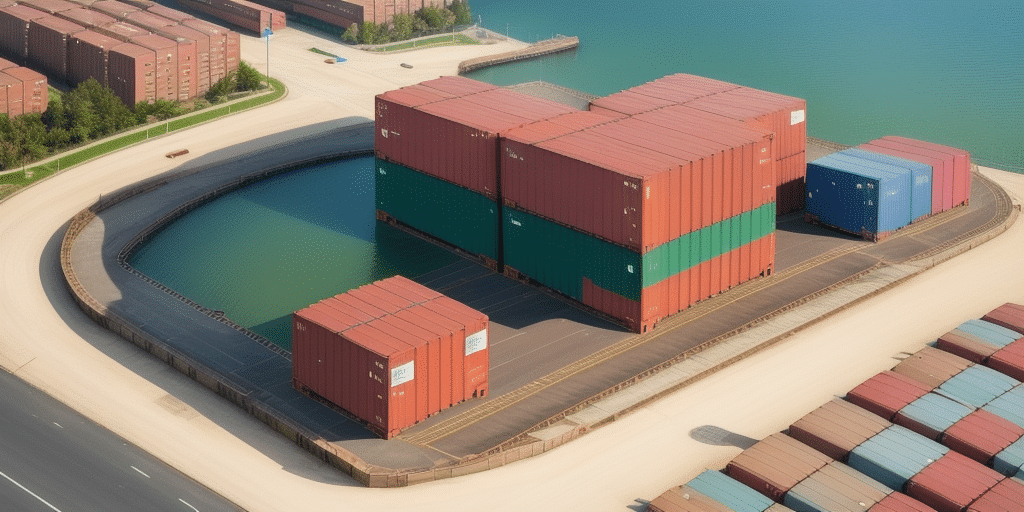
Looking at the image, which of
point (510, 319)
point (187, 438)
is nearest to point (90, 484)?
point (187, 438)

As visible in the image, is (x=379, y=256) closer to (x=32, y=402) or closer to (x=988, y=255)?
(x=32, y=402)

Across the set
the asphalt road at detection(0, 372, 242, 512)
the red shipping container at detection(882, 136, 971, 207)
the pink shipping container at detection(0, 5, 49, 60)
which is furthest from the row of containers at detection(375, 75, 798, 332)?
the pink shipping container at detection(0, 5, 49, 60)

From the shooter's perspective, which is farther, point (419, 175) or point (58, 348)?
point (419, 175)

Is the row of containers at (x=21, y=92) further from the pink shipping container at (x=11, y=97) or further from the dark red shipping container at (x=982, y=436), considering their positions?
the dark red shipping container at (x=982, y=436)

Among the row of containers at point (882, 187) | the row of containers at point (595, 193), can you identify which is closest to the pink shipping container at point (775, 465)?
the row of containers at point (595, 193)

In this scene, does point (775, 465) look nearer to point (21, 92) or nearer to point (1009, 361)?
point (1009, 361)
